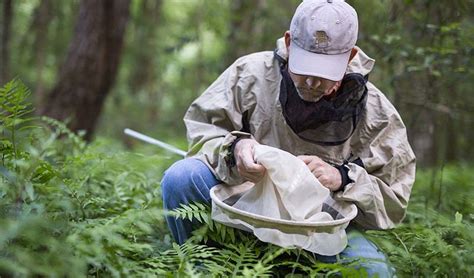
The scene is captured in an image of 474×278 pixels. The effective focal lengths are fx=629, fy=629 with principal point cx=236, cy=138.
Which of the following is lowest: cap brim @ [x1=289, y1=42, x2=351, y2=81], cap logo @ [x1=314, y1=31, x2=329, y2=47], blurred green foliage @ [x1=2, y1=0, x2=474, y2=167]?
blurred green foliage @ [x1=2, y1=0, x2=474, y2=167]

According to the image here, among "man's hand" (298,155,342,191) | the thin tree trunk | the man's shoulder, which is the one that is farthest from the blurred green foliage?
"man's hand" (298,155,342,191)

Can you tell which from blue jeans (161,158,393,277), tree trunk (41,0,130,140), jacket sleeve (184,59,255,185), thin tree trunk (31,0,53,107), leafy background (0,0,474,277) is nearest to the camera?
leafy background (0,0,474,277)

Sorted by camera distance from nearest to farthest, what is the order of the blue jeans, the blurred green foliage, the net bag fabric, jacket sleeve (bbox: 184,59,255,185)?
the net bag fabric → the blue jeans → jacket sleeve (bbox: 184,59,255,185) → the blurred green foliage

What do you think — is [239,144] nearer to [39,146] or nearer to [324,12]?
[324,12]

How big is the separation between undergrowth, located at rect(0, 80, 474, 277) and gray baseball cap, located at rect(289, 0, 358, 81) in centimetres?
81

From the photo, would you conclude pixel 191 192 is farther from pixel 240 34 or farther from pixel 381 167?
pixel 240 34

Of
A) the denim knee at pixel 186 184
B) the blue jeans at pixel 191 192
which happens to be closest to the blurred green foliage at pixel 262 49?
the blue jeans at pixel 191 192

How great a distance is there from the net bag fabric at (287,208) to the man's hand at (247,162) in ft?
0.09

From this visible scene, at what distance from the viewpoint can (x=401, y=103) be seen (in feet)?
17.8

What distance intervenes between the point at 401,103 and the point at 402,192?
8.03 feet

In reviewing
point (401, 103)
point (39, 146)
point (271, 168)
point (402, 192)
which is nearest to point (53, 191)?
point (271, 168)

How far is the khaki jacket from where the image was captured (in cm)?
311

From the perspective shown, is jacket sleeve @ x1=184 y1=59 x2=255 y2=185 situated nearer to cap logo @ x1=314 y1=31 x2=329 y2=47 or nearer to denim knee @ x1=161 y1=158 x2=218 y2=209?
denim knee @ x1=161 y1=158 x2=218 y2=209

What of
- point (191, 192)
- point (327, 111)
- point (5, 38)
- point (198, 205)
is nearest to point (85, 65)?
point (5, 38)
